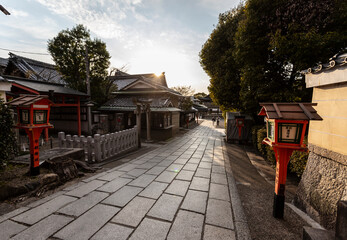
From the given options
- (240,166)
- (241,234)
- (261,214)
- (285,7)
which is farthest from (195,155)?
(285,7)

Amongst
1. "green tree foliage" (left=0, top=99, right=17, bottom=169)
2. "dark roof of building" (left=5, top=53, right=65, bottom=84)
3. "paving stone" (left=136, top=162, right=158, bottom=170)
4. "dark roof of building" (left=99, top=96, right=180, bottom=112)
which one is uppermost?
"dark roof of building" (left=5, top=53, right=65, bottom=84)

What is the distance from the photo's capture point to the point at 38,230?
251 cm

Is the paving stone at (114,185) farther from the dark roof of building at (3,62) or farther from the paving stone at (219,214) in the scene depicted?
the dark roof of building at (3,62)

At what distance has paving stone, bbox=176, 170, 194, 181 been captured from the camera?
4840 millimetres

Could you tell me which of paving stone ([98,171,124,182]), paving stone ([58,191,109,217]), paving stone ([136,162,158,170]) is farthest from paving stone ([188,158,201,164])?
paving stone ([58,191,109,217])

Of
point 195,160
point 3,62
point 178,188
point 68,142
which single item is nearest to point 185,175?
point 178,188

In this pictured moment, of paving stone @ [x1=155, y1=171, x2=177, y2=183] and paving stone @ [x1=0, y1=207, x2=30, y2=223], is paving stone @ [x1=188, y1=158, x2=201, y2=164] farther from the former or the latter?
paving stone @ [x1=0, y1=207, x2=30, y2=223]

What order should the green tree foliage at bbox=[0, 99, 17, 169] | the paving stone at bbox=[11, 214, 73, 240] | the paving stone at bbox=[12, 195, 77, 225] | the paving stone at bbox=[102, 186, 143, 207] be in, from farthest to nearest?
the green tree foliage at bbox=[0, 99, 17, 169]
the paving stone at bbox=[102, 186, 143, 207]
the paving stone at bbox=[12, 195, 77, 225]
the paving stone at bbox=[11, 214, 73, 240]

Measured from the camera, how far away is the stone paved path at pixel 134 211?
8.20 ft

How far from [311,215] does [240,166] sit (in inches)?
131

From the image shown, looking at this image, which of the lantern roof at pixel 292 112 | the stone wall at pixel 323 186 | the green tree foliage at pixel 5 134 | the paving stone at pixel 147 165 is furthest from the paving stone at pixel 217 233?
the green tree foliage at pixel 5 134

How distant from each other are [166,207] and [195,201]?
0.76 meters

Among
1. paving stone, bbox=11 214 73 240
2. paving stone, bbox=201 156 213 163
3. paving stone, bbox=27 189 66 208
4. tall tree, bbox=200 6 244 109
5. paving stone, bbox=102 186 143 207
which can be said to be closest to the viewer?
paving stone, bbox=11 214 73 240

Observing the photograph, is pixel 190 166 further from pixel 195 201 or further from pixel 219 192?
pixel 195 201
